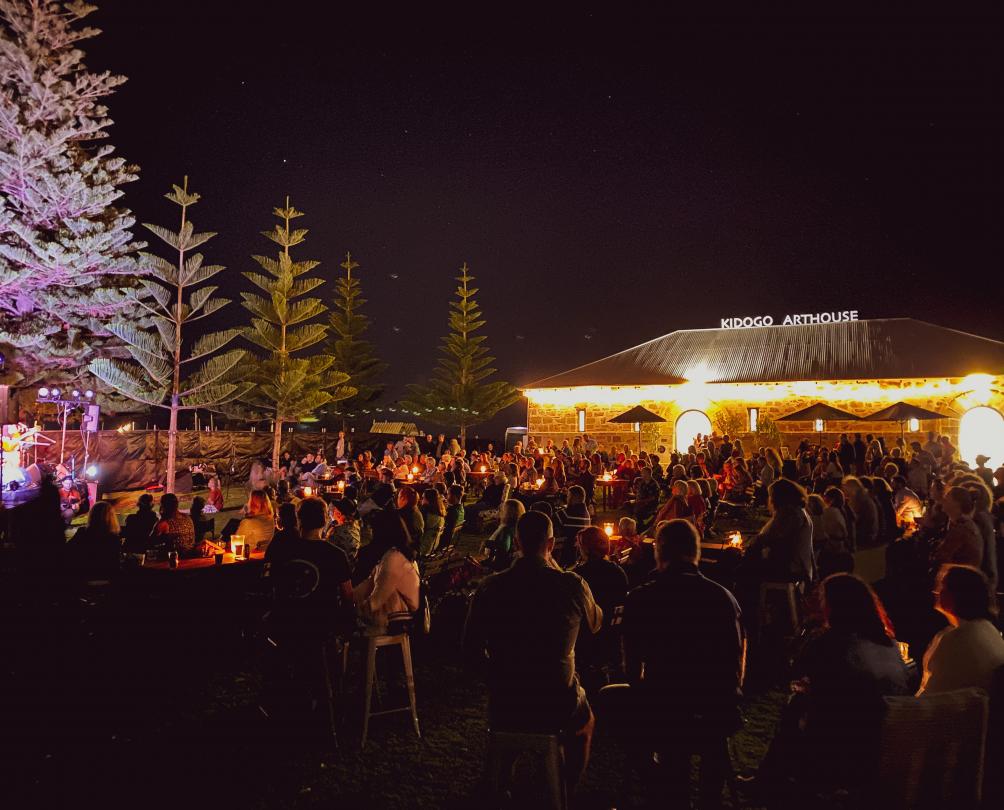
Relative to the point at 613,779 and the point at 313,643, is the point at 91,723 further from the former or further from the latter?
the point at 613,779

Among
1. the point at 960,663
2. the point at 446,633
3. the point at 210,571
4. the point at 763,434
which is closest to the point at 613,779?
the point at 960,663

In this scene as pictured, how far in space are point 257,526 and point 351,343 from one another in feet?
81.5

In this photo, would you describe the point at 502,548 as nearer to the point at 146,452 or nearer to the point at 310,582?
the point at 310,582

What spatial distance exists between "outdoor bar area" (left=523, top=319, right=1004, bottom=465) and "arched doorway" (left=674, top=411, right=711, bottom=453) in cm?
3

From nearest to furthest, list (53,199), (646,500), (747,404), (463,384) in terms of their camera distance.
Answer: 1. (646,500)
2. (53,199)
3. (747,404)
4. (463,384)

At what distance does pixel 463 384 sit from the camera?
29500mm

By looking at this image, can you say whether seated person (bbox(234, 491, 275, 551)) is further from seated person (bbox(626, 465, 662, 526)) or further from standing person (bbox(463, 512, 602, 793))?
seated person (bbox(626, 465, 662, 526))

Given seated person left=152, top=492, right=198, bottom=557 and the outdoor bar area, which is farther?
the outdoor bar area

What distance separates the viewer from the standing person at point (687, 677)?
2.51 m

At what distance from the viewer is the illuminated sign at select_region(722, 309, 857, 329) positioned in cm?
2275

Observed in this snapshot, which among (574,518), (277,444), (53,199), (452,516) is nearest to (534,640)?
(574,518)

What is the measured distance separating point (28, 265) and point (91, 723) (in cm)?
1601

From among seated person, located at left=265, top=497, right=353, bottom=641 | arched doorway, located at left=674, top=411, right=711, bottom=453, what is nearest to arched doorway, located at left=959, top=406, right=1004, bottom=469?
arched doorway, located at left=674, top=411, right=711, bottom=453

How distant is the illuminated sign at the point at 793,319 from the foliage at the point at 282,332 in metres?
14.5
